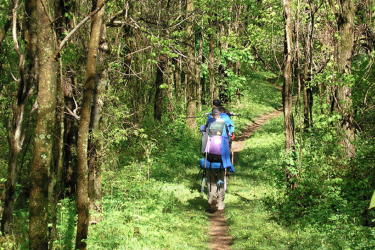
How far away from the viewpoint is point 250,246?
264 inches

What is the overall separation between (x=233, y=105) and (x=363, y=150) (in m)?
19.8

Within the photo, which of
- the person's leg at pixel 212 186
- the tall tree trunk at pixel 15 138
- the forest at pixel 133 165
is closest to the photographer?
the forest at pixel 133 165

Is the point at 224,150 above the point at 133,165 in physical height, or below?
above

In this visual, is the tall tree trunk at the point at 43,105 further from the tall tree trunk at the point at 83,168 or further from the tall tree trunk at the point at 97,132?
the tall tree trunk at the point at 97,132

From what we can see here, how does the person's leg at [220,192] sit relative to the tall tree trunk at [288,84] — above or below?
below

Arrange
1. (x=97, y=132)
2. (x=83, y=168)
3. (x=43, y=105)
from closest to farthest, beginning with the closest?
1. (x=43, y=105)
2. (x=83, y=168)
3. (x=97, y=132)

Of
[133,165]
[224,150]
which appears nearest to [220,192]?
[224,150]

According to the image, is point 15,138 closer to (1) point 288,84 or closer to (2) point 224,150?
(2) point 224,150

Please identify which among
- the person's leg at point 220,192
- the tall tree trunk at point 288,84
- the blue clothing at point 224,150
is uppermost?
the tall tree trunk at point 288,84

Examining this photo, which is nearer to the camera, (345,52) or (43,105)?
(43,105)

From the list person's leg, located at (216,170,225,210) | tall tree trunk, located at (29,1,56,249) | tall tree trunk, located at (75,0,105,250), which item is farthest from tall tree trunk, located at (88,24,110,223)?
person's leg, located at (216,170,225,210)

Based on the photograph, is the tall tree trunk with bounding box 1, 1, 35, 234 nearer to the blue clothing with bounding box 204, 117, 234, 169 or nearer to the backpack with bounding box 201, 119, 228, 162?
the backpack with bounding box 201, 119, 228, 162

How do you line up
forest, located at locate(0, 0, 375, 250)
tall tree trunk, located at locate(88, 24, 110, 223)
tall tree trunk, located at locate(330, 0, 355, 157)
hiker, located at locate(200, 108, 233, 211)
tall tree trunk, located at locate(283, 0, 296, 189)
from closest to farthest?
forest, located at locate(0, 0, 375, 250) < tall tree trunk, located at locate(88, 24, 110, 223) < tall tree trunk, located at locate(283, 0, 296, 189) < hiker, located at locate(200, 108, 233, 211) < tall tree trunk, located at locate(330, 0, 355, 157)

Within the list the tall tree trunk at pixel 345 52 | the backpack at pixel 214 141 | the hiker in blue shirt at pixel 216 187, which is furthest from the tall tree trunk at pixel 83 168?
the tall tree trunk at pixel 345 52
